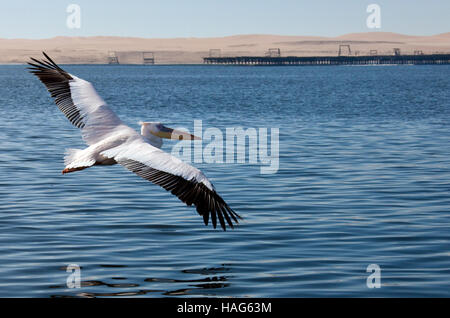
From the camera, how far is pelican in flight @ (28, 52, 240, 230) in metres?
8.98

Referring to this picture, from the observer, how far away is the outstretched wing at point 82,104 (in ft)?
36.1

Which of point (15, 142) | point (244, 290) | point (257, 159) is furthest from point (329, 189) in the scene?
point (15, 142)

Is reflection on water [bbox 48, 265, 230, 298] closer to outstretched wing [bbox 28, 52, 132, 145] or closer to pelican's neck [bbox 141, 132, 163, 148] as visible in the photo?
pelican's neck [bbox 141, 132, 163, 148]

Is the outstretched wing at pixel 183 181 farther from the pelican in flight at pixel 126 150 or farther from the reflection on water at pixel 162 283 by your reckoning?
the reflection on water at pixel 162 283

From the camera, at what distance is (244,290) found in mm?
9031

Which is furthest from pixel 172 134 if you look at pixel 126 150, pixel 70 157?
pixel 70 157

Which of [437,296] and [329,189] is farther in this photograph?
[329,189]

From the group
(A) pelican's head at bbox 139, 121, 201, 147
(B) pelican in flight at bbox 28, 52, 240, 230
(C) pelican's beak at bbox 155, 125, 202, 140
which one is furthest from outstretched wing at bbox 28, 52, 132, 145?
(C) pelican's beak at bbox 155, 125, 202, 140

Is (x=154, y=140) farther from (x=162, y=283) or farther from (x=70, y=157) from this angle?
(x=162, y=283)

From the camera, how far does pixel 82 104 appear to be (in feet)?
37.4

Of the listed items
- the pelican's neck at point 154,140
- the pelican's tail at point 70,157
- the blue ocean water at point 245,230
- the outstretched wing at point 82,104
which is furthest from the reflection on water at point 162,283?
the outstretched wing at point 82,104

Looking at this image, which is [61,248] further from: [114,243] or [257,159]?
[257,159]

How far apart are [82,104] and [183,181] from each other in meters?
Answer: 3.08

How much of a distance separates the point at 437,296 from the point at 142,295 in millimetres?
3406
